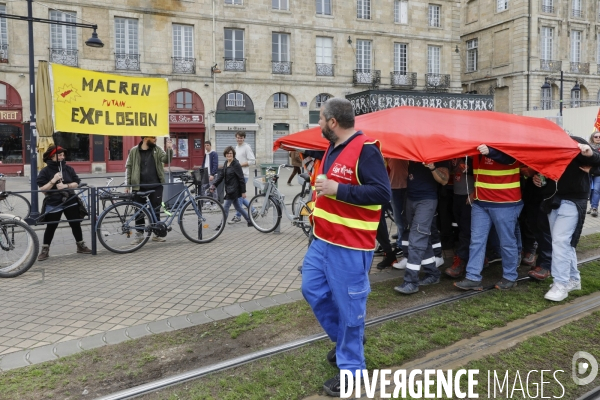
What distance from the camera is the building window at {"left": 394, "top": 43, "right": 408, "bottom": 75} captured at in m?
34.8

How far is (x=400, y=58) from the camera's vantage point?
115ft

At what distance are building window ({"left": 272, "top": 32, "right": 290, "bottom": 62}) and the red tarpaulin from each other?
88.7 feet

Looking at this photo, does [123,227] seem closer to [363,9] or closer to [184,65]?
[184,65]

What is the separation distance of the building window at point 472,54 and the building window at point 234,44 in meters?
22.5

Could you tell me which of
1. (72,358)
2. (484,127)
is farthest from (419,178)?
(72,358)

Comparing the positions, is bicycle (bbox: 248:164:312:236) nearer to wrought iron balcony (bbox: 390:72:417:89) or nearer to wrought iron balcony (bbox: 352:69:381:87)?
wrought iron balcony (bbox: 352:69:381:87)

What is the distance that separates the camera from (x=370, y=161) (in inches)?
130

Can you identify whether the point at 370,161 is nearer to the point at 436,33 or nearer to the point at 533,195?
the point at 533,195

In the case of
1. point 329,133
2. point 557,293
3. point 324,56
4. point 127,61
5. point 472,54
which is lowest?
point 557,293

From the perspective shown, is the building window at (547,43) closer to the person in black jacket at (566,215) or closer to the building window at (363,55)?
the building window at (363,55)

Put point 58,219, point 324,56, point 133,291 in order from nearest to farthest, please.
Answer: point 133,291, point 58,219, point 324,56

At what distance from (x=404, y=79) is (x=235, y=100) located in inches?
475

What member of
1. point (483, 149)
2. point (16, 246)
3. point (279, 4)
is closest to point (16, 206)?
point (16, 246)

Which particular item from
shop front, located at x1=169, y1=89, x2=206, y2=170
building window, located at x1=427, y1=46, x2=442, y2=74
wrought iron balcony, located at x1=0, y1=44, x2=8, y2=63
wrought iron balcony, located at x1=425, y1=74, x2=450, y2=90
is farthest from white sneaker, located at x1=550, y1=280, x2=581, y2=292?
building window, located at x1=427, y1=46, x2=442, y2=74
